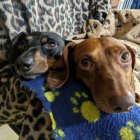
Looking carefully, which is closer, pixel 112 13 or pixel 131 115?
pixel 131 115

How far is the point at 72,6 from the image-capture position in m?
1.78

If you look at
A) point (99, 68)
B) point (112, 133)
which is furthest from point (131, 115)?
point (99, 68)

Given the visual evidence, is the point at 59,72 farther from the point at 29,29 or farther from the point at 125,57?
the point at 29,29

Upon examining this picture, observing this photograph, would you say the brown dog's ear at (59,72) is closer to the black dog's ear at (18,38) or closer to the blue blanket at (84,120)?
the blue blanket at (84,120)

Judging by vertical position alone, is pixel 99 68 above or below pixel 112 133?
above

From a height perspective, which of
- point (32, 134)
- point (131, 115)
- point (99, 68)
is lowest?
point (32, 134)

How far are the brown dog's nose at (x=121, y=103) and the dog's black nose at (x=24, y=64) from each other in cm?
39

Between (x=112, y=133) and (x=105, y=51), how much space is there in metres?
0.31

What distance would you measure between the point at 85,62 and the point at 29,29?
500 millimetres

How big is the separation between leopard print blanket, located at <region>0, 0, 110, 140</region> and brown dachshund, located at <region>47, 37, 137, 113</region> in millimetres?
148

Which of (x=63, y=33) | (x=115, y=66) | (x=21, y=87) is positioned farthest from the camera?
(x=63, y=33)

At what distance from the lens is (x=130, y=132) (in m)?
0.99

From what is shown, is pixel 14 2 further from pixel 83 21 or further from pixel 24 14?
pixel 83 21

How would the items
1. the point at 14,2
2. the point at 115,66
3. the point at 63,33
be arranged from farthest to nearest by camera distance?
1. the point at 63,33
2. the point at 14,2
3. the point at 115,66
